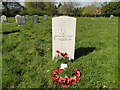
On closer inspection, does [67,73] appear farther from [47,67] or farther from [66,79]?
[47,67]

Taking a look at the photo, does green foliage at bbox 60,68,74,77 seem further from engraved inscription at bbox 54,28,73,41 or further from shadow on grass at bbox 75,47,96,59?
shadow on grass at bbox 75,47,96,59

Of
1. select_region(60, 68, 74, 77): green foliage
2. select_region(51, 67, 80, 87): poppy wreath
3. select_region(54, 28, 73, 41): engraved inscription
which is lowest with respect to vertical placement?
select_region(51, 67, 80, 87): poppy wreath

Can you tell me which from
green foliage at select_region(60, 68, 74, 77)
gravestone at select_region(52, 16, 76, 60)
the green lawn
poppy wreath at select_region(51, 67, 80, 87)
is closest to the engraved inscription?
gravestone at select_region(52, 16, 76, 60)

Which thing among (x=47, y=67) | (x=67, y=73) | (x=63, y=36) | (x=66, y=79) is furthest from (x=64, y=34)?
(x=66, y=79)

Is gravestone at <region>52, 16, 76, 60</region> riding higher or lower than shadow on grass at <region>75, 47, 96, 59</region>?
higher

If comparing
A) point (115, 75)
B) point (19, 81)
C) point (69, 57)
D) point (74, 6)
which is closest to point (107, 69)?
point (115, 75)

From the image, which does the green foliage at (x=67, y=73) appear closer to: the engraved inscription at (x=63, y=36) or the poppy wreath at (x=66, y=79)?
the poppy wreath at (x=66, y=79)

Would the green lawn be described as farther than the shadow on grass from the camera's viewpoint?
No

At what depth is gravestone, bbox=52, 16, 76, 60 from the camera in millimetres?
4352

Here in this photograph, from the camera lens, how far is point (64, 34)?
4.52 m

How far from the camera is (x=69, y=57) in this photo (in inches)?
190

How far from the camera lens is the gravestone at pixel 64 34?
435 centimetres

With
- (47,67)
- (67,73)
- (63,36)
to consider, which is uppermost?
(63,36)

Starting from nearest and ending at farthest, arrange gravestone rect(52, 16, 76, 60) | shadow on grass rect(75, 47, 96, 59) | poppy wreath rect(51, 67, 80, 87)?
poppy wreath rect(51, 67, 80, 87) → gravestone rect(52, 16, 76, 60) → shadow on grass rect(75, 47, 96, 59)
